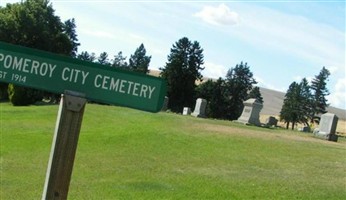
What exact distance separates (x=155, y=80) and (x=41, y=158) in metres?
10.9

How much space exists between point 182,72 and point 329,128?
49.5 m

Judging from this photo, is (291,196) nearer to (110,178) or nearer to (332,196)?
(332,196)

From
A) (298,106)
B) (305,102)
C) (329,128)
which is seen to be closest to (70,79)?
(329,128)

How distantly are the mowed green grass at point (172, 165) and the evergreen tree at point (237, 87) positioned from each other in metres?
56.9

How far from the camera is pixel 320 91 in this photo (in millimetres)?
85688

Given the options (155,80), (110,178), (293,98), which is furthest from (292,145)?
(293,98)

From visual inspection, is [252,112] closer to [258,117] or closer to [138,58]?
[258,117]

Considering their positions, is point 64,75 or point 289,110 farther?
point 289,110

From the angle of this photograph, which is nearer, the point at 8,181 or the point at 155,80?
the point at 155,80

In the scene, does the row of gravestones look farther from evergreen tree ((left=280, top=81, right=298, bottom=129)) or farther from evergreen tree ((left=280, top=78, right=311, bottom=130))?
evergreen tree ((left=280, top=78, right=311, bottom=130))

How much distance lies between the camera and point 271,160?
46.0 ft

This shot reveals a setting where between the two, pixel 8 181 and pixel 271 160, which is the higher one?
pixel 271 160

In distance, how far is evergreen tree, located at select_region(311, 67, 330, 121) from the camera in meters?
85.2

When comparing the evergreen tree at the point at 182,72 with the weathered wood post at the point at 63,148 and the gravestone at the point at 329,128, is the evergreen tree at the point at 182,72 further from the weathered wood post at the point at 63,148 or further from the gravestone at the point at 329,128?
the weathered wood post at the point at 63,148
